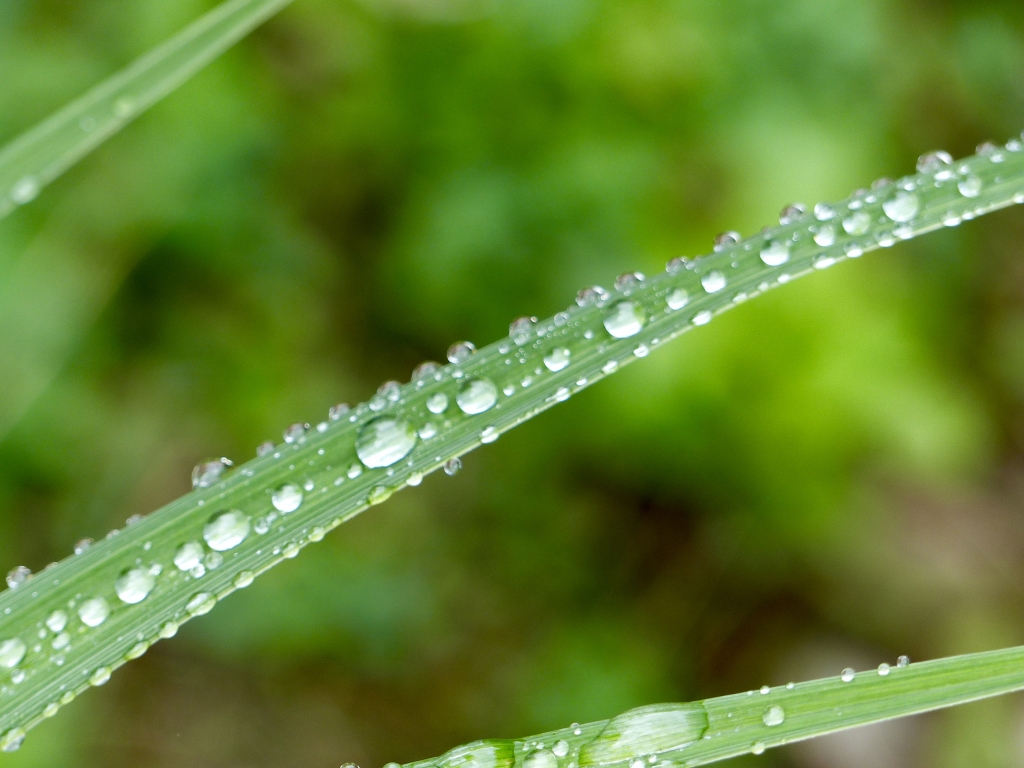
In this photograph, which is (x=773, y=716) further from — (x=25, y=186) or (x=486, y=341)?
(x=486, y=341)

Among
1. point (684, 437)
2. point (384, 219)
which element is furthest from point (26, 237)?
point (684, 437)

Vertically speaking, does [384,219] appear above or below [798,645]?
above

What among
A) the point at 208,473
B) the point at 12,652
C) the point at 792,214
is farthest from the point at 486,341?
the point at 12,652

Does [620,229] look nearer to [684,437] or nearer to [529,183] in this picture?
[529,183]

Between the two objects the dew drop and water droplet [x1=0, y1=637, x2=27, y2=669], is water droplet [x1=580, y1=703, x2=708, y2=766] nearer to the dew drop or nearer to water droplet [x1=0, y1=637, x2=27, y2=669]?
the dew drop

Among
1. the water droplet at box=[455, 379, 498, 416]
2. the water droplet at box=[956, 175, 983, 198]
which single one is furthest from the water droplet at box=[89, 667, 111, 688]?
the water droplet at box=[956, 175, 983, 198]

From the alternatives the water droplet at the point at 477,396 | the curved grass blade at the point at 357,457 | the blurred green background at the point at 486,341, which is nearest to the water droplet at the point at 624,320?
the curved grass blade at the point at 357,457
